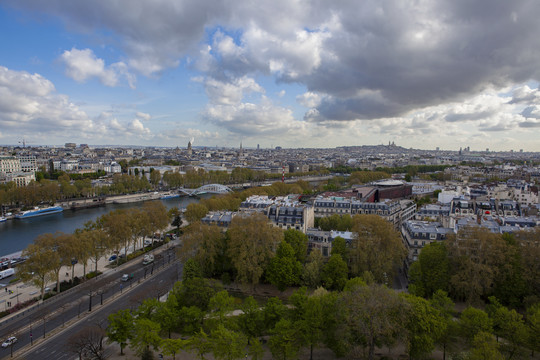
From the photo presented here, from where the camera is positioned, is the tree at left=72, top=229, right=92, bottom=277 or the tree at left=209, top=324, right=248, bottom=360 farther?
the tree at left=72, top=229, right=92, bottom=277

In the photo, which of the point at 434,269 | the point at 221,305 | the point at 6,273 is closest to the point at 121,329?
the point at 221,305

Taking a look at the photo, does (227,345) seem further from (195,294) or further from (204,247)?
(204,247)

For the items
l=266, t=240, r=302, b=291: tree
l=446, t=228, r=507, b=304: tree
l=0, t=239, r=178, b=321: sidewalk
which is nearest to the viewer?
l=446, t=228, r=507, b=304: tree

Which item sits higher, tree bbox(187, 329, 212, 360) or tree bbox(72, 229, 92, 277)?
tree bbox(72, 229, 92, 277)

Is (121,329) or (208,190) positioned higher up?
(121,329)

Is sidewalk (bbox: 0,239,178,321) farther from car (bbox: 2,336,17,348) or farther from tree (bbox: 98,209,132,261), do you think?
car (bbox: 2,336,17,348)

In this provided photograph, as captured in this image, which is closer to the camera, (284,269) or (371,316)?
(371,316)

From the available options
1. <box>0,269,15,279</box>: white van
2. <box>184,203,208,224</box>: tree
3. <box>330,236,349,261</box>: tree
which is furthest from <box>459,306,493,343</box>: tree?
<box>0,269,15,279</box>: white van
